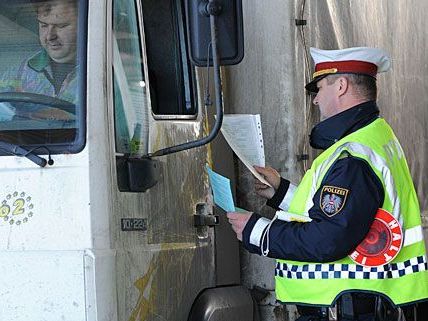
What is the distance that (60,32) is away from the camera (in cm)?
301

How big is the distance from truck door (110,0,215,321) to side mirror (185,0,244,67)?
0.29 m

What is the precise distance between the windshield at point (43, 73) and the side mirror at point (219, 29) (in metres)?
0.38

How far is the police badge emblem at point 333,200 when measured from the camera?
304 centimetres

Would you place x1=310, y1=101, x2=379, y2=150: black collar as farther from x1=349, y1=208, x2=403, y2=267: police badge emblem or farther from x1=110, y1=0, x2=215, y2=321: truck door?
x1=110, y1=0, x2=215, y2=321: truck door

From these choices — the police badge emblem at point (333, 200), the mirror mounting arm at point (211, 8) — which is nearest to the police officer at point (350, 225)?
the police badge emblem at point (333, 200)

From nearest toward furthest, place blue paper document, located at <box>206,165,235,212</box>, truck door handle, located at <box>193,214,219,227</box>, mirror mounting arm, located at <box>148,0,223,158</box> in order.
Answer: mirror mounting arm, located at <box>148,0,223,158</box> < blue paper document, located at <box>206,165,235,212</box> < truck door handle, located at <box>193,214,219,227</box>

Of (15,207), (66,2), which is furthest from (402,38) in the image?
(15,207)

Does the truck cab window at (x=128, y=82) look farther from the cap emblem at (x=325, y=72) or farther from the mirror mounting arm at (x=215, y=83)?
the cap emblem at (x=325, y=72)

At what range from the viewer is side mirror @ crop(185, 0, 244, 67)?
2.96 m

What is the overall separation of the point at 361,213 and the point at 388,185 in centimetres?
18

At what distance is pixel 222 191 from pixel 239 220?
0.13 m

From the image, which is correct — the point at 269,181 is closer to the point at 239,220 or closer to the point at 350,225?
the point at 239,220

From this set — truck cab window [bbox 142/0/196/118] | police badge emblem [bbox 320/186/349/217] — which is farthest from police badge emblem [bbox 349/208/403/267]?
truck cab window [bbox 142/0/196/118]

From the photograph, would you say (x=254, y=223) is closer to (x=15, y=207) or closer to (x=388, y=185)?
(x=388, y=185)
